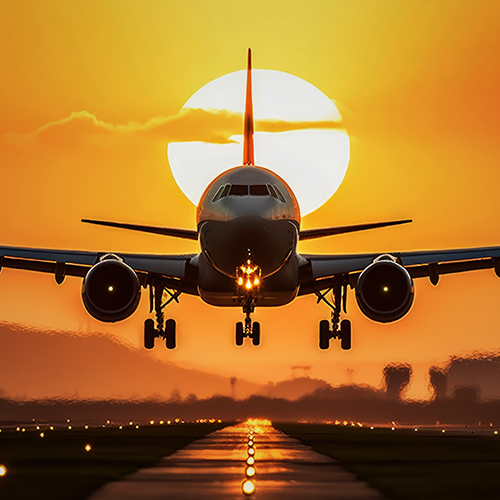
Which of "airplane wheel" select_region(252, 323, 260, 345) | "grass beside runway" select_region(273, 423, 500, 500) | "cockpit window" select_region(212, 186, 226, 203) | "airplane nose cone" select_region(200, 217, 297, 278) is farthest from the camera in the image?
"airplane wheel" select_region(252, 323, 260, 345)

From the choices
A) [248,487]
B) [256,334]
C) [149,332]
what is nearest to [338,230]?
[256,334]

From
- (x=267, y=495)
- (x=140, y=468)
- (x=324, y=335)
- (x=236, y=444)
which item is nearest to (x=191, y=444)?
(x=236, y=444)

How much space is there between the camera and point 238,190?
36781mm

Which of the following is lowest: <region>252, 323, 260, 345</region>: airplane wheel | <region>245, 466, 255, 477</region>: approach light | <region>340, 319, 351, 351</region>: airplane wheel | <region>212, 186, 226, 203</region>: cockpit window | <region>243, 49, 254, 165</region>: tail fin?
<region>245, 466, 255, 477</region>: approach light

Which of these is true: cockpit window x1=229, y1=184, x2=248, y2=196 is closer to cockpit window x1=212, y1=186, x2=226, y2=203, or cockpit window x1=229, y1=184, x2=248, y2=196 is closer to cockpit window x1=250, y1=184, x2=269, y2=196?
cockpit window x1=250, y1=184, x2=269, y2=196

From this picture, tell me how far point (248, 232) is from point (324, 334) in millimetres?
12579

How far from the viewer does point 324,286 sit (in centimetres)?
4403

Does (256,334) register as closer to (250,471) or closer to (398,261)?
(398,261)

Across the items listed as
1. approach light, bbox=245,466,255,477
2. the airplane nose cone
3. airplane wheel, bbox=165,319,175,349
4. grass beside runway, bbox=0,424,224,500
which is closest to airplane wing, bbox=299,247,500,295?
the airplane nose cone

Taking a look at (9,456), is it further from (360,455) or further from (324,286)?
(324,286)

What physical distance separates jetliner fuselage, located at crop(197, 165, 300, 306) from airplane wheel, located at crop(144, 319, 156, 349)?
7.37m

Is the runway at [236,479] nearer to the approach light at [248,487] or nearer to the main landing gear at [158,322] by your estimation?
the approach light at [248,487]

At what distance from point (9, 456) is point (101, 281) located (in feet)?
26.3

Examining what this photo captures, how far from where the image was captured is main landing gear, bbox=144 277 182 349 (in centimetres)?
4453
